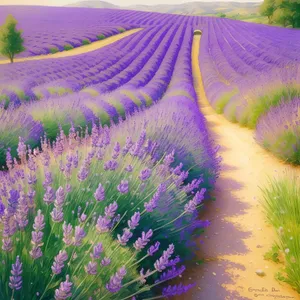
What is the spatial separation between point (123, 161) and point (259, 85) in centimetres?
519

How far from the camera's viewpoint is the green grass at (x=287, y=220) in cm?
222

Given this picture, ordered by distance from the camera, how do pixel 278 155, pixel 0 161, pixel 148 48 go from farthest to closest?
pixel 148 48, pixel 278 155, pixel 0 161

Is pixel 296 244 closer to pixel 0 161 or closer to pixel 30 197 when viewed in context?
pixel 30 197

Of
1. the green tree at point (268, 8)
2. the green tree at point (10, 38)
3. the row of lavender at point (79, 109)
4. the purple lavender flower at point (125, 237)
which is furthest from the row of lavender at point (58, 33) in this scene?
the purple lavender flower at point (125, 237)

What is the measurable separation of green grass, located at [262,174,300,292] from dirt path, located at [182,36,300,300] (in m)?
0.11

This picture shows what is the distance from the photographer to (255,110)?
6.36 metres

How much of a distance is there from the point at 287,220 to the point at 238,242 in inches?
16.9

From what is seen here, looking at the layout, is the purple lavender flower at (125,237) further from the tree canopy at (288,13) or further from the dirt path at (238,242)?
the tree canopy at (288,13)

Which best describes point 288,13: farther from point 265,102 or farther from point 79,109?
point 79,109

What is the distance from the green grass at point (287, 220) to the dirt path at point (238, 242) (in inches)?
4.5

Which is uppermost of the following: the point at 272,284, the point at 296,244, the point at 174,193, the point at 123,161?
the point at 123,161

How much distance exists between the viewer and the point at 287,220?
Result: 2592 millimetres

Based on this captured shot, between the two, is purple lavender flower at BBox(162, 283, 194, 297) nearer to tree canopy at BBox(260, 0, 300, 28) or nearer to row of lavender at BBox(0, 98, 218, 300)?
row of lavender at BBox(0, 98, 218, 300)

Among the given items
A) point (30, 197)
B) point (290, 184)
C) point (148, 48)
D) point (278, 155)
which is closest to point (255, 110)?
point (278, 155)
